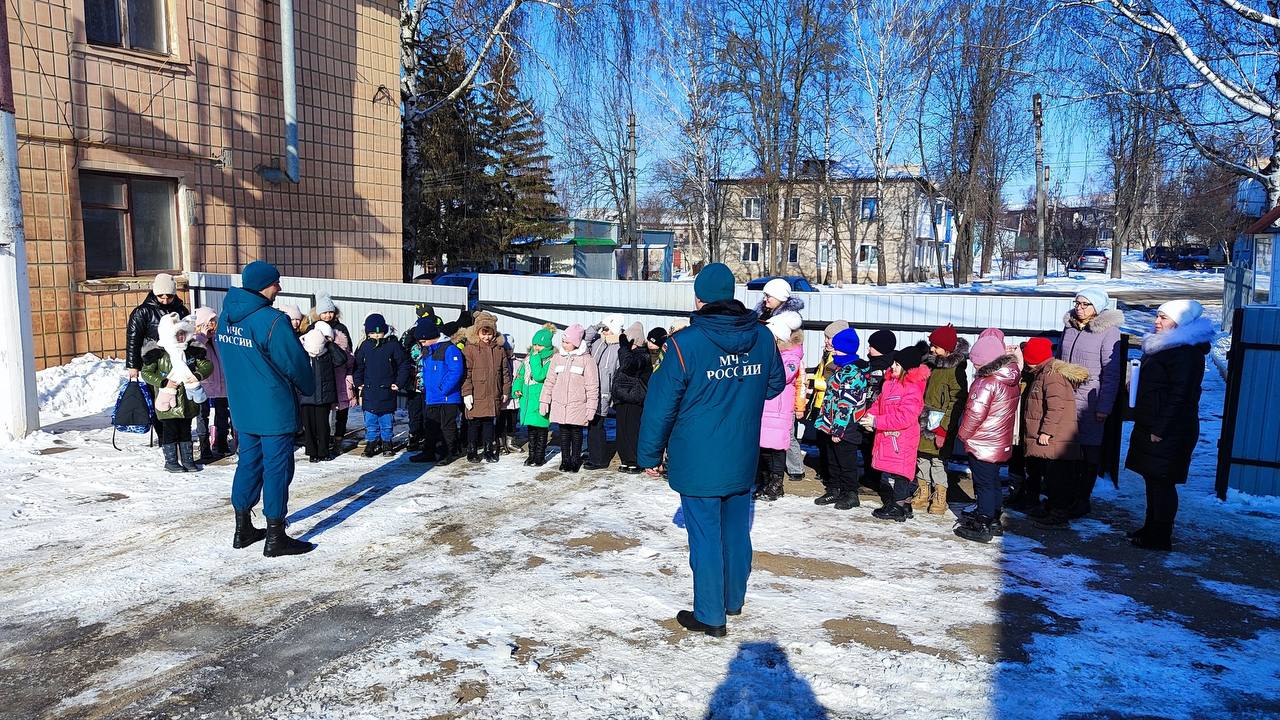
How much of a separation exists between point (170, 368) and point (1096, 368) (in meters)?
7.89

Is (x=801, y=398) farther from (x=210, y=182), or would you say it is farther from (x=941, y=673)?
(x=210, y=182)

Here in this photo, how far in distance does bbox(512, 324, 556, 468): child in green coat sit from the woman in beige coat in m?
0.21

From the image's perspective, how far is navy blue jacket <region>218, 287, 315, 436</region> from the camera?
513 cm

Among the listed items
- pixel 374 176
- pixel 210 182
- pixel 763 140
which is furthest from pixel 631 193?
pixel 210 182

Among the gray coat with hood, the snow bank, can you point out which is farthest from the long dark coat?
the snow bank

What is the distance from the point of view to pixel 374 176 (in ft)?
55.8

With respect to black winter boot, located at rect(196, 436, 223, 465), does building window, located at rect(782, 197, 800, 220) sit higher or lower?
higher

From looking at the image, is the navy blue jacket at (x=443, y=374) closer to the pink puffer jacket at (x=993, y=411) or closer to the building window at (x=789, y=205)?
the pink puffer jacket at (x=993, y=411)

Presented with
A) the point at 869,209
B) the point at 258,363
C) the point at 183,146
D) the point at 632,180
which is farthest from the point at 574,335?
the point at 869,209

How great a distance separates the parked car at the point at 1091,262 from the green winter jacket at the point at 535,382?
49.6 m

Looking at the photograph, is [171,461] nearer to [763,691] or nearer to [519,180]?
[763,691]

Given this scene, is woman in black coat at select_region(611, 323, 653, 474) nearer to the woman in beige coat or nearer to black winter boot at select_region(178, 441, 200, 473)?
the woman in beige coat

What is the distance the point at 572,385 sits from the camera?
293 inches

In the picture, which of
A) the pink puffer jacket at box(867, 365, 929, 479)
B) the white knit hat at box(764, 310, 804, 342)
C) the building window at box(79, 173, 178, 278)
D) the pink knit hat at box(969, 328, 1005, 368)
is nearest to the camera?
the pink knit hat at box(969, 328, 1005, 368)
